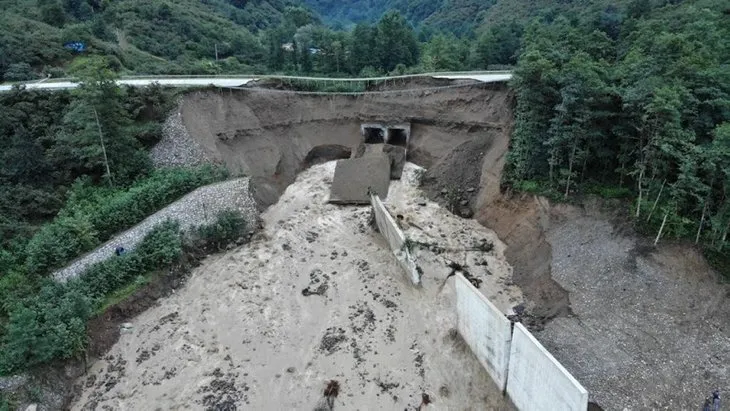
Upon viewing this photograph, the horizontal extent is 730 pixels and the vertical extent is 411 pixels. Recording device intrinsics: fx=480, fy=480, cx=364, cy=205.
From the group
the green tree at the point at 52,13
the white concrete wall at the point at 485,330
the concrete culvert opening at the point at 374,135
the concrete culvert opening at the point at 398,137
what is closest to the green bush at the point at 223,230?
the white concrete wall at the point at 485,330

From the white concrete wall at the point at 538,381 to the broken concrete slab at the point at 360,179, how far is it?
16687 millimetres

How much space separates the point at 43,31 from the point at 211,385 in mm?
43620

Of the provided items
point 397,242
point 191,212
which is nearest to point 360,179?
point 397,242

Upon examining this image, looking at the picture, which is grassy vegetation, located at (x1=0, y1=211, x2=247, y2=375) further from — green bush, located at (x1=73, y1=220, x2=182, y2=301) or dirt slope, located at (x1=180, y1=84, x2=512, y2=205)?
dirt slope, located at (x1=180, y1=84, x2=512, y2=205)

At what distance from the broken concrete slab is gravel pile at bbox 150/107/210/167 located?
28.2 ft

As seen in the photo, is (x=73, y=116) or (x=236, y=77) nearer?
(x=73, y=116)

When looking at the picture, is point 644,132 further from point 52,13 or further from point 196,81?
point 52,13

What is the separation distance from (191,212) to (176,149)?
702 centimetres

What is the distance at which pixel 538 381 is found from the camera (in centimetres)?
1489

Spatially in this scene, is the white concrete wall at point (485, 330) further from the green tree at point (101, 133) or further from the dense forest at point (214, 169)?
the green tree at point (101, 133)

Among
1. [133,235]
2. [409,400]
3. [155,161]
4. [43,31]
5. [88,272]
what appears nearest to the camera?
[409,400]

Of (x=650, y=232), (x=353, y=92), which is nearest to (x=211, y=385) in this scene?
(x=650, y=232)

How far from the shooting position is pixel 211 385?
1792cm

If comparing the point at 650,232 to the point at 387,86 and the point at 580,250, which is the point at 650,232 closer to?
the point at 580,250
